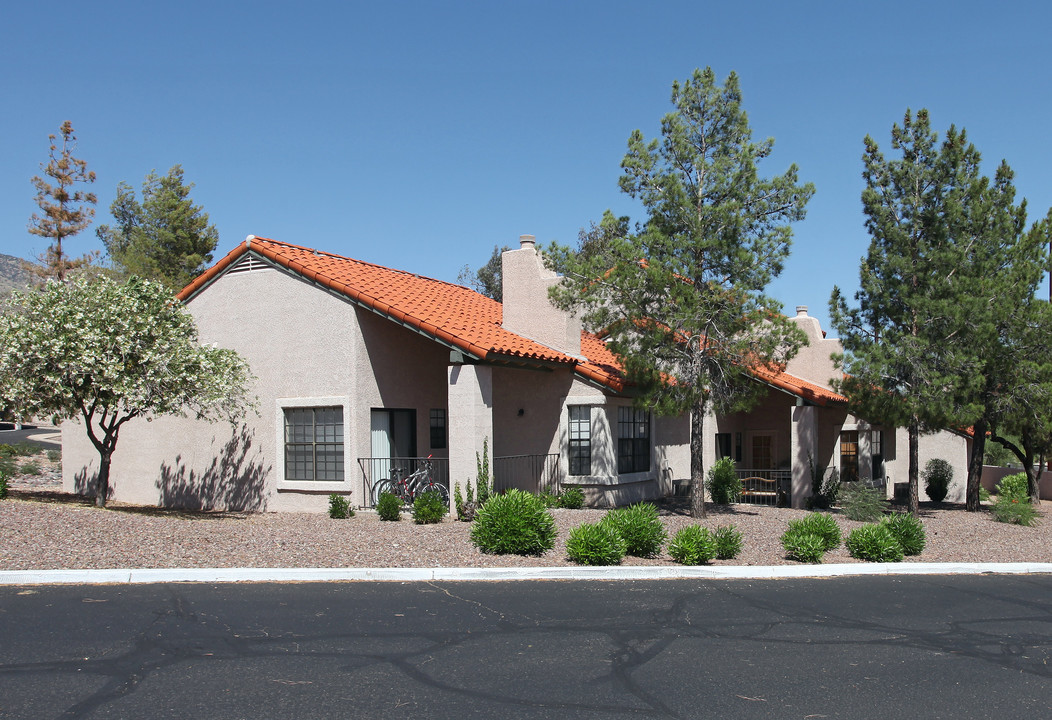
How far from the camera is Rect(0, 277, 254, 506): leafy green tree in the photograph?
47.8ft

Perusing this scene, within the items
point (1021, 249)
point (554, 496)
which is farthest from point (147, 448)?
point (1021, 249)

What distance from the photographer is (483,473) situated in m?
15.7

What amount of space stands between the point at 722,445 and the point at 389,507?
1199 centimetres

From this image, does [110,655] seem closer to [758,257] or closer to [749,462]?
[758,257]

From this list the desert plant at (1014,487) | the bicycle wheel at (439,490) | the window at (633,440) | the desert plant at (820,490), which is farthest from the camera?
the desert plant at (820,490)

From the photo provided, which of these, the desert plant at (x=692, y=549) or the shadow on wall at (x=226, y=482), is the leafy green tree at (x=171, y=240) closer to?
the shadow on wall at (x=226, y=482)

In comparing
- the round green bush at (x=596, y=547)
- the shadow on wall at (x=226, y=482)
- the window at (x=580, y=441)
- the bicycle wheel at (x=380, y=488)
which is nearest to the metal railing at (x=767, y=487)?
the window at (x=580, y=441)

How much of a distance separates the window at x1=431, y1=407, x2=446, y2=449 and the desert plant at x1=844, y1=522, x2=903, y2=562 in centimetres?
924

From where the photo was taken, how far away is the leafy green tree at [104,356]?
14562mm

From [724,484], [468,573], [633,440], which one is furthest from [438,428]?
[468,573]

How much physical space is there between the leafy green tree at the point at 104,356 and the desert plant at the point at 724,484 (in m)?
11.5

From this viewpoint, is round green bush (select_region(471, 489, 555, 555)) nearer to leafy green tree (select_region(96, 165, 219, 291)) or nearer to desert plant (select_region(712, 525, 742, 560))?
desert plant (select_region(712, 525, 742, 560))

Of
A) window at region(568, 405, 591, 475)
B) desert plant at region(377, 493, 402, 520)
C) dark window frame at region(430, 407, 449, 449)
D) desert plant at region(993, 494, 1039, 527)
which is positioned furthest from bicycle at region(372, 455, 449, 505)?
desert plant at region(993, 494, 1039, 527)

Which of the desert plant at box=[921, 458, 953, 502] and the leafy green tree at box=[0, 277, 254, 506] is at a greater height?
the leafy green tree at box=[0, 277, 254, 506]
